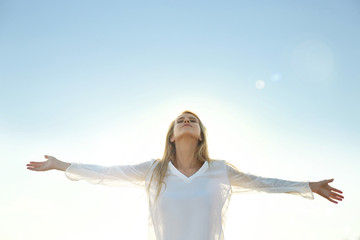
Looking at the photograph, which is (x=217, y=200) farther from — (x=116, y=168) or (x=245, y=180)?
(x=116, y=168)

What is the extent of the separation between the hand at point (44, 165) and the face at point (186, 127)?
211 centimetres

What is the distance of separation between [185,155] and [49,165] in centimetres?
231

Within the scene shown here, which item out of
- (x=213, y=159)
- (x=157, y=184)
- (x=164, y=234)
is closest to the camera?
(x=164, y=234)

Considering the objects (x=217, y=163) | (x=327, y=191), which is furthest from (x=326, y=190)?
(x=217, y=163)

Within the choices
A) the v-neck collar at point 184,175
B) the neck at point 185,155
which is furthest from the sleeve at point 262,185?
the neck at point 185,155

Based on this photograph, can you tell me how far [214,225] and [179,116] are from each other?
2.10 metres

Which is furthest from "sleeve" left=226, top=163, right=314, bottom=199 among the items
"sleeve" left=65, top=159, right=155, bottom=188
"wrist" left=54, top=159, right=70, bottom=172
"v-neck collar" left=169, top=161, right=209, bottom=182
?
"wrist" left=54, top=159, right=70, bottom=172

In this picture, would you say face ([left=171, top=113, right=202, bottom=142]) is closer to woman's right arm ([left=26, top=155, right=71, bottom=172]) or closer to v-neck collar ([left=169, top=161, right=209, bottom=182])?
v-neck collar ([left=169, top=161, right=209, bottom=182])

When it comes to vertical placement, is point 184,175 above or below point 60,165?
below

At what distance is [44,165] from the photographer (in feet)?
18.2

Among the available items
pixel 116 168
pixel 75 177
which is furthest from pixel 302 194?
pixel 75 177

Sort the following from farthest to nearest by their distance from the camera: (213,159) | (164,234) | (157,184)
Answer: (213,159) → (157,184) → (164,234)

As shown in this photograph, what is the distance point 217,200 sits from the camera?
5.44 metres

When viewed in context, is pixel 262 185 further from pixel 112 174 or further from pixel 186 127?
pixel 112 174
